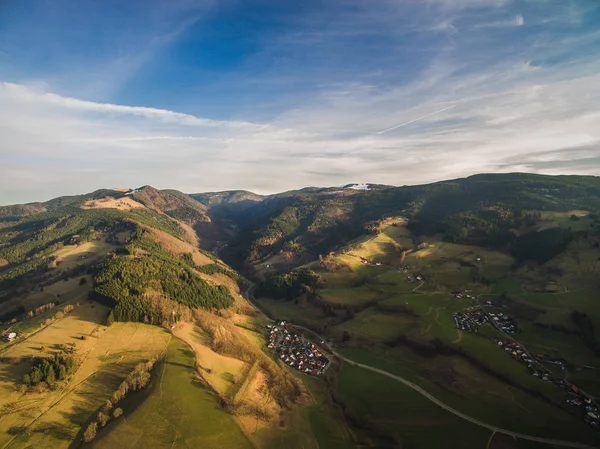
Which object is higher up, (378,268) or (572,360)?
(378,268)

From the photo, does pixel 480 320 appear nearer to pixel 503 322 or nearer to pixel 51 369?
pixel 503 322

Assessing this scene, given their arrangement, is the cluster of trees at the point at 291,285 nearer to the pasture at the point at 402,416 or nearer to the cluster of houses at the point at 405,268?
the cluster of houses at the point at 405,268

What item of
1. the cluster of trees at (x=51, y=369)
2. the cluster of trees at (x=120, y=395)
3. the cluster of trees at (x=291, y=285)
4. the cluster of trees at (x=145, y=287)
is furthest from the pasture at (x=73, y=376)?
the cluster of trees at (x=291, y=285)

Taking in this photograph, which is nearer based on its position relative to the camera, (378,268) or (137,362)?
(137,362)

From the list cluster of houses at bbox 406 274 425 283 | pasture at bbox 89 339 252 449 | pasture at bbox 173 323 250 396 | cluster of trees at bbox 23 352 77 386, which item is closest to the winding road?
pasture at bbox 173 323 250 396

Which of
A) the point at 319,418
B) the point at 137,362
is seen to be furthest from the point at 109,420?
the point at 319,418

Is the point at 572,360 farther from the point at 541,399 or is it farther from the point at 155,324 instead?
the point at 155,324
